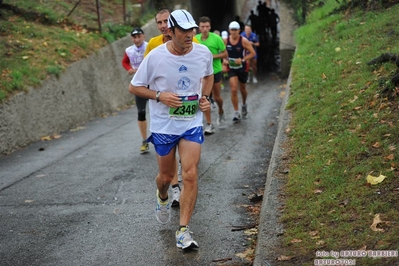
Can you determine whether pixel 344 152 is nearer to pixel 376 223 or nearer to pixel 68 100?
pixel 376 223

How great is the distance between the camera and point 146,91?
6254mm

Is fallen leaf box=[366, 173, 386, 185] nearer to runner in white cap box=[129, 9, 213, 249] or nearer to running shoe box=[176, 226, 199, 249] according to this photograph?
runner in white cap box=[129, 9, 213, 249]

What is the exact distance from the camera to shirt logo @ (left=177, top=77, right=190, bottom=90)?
20.4 ft

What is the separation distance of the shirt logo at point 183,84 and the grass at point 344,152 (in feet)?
4.83

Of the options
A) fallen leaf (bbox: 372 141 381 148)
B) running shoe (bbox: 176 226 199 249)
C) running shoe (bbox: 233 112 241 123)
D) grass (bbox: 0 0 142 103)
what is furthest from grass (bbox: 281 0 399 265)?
grass (bbox: 0 0 142 103)

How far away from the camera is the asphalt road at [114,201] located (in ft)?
20.5

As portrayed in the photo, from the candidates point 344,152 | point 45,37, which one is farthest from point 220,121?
point 344,152

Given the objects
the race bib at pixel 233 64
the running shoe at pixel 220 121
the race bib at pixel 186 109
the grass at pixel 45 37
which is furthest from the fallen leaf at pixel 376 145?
the grass at pixel 45 37

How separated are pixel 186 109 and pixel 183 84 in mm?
236

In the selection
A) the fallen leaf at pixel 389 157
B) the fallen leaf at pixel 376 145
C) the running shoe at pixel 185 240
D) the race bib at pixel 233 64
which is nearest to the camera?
the running shoe at pixel 185 240

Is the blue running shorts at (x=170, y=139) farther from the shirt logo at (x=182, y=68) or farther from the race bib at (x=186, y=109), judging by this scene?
the shirt logo at (x=182, y=68)

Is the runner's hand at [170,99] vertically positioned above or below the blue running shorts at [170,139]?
above

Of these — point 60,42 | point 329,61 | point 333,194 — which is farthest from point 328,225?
point 60,42

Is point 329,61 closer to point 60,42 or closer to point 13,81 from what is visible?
point 13,81
